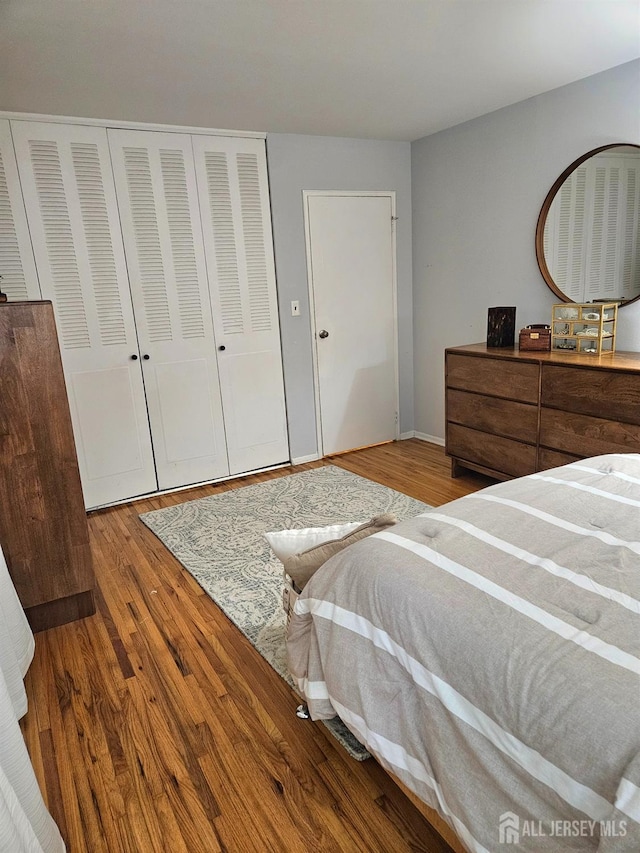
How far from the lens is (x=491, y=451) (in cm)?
347

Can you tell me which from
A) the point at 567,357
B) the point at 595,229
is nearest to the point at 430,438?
the point at 567,357

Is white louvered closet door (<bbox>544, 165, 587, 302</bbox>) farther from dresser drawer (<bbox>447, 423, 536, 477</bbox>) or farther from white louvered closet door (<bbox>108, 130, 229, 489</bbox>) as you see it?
white louvered closet door (<bbox>108, 130, 229, 489</bbox>)

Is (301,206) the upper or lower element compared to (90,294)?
upper

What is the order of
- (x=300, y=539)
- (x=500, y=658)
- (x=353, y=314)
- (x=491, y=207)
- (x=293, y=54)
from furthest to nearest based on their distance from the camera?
(x=353, y=314)
(x=491, y=207)
(x=293, y=54)
(x=300, y=539)
(x=500, y=658)

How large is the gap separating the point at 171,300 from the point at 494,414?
2213mm

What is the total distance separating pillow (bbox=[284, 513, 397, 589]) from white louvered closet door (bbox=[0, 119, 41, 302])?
252cm

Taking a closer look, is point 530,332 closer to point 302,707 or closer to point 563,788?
point 302,707

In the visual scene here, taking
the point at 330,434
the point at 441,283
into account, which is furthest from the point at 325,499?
the point at 441,283

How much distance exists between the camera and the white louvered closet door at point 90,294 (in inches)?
125

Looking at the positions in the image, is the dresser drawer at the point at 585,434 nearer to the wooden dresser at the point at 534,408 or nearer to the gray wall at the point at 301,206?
the wooden dresser at the point at 534,408

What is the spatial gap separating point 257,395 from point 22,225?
1.80 metres

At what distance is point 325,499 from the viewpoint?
3557mm

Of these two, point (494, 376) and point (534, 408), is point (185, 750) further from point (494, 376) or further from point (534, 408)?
point (494, 376)

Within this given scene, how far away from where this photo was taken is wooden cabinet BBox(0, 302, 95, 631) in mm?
2105
